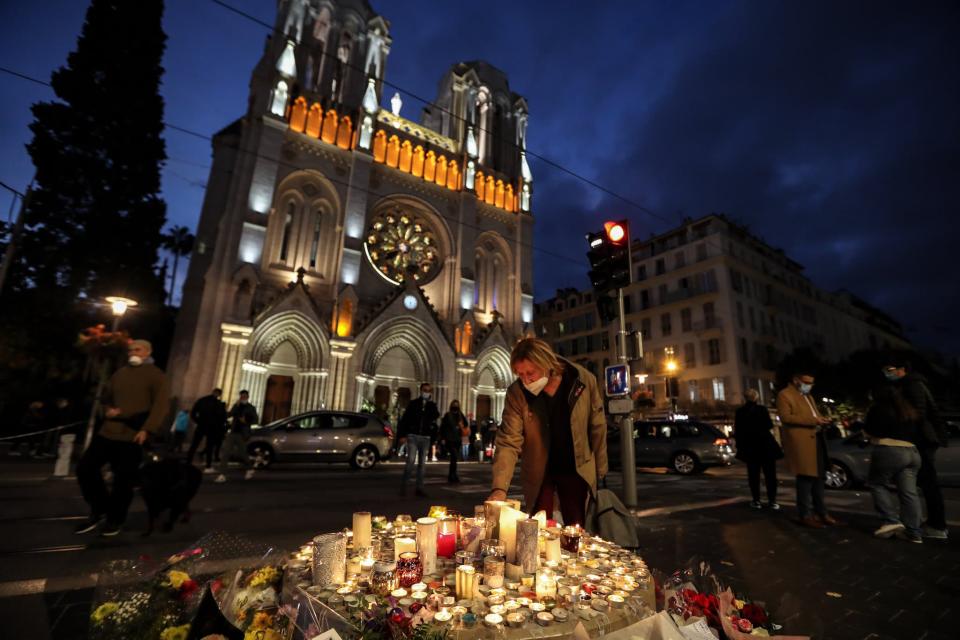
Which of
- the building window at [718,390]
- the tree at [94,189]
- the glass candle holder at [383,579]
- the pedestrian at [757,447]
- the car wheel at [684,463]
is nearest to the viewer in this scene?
the glass candle holder at [383,579]

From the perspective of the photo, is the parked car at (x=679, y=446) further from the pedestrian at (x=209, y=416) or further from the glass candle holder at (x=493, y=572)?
the glass candle holder at (x=493, y=572)

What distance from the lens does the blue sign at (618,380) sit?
6005 millimetres

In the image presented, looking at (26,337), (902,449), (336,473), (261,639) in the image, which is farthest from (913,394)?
(26,337)

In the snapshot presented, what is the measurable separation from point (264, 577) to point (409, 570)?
0.59m

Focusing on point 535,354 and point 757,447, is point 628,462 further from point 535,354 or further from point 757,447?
point 535,354

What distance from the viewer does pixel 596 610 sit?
1.35 metres

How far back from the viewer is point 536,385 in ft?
8.84

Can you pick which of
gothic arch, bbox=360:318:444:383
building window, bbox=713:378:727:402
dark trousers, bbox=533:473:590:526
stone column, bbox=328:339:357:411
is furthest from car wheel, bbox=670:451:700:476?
building window, bbox=713:378:727:402

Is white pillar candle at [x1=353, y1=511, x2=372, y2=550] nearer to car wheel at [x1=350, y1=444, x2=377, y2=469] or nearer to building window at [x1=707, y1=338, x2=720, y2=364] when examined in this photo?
car wheel at [x1=350, y1=444, x2=377, y2=469]

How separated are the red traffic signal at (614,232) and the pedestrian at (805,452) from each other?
2838 millimetres

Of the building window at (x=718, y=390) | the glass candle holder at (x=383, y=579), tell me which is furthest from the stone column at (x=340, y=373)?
the building window at (x=718, y=390)

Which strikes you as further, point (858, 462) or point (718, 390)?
point (718, 390)

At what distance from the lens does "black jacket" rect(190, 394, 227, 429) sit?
29.2ft

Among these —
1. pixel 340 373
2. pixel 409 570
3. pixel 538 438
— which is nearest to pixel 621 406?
pixel 538 438
